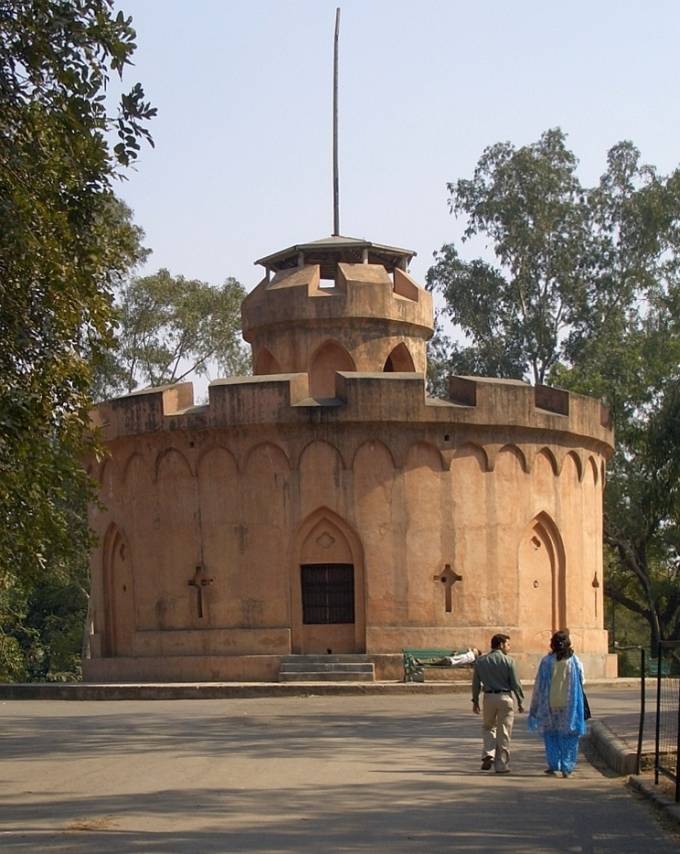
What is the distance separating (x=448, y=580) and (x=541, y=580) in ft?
7.53

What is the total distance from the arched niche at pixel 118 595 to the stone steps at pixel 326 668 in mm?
3662

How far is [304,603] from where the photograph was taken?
91.0 ft

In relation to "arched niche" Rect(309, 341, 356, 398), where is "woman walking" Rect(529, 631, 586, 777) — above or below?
below

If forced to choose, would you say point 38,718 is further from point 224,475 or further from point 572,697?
point 572,697

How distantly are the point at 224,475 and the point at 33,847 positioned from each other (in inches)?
740

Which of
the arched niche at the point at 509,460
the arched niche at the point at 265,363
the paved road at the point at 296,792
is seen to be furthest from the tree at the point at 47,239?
the arched niche at the point at 265,363

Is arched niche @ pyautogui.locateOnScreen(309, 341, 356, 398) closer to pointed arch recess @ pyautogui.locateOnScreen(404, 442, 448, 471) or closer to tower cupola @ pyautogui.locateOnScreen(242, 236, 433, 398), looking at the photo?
tower cupola @ pyautogui.locateOnScreen(242, 236, 433, 398)

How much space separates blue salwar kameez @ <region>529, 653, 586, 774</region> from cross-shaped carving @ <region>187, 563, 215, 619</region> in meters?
14.1

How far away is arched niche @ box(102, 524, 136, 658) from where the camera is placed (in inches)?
1151

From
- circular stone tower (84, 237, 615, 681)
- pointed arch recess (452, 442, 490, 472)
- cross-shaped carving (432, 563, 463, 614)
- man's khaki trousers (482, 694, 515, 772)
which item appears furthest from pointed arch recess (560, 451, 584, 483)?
man's khaki trousers (482, 694, 515, 772)

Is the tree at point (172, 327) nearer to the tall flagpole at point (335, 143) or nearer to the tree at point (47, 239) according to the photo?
the tall flagpole at point (335, 143)

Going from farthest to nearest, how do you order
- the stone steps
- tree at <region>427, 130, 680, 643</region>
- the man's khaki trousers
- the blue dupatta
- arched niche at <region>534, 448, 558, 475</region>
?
tree at <region>427, 130, 680, 643</region> → arched niche at <region>534, 448, 558, 475</region> → the stone steps → the man's khaki trousers → the blue dupatta

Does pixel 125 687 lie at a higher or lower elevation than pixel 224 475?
lower

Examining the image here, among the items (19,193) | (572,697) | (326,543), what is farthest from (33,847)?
(326,543)
